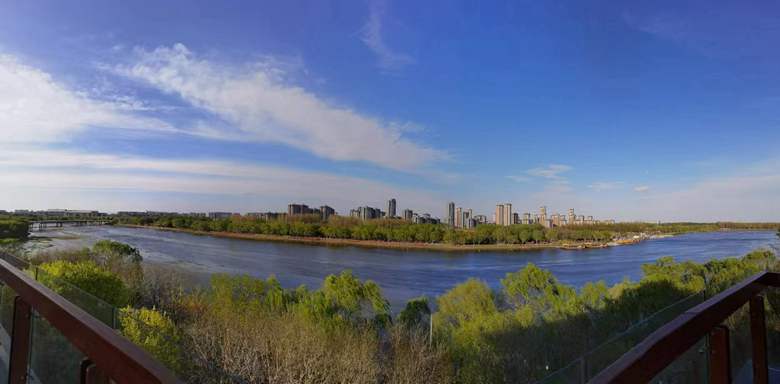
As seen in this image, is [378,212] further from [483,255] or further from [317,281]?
[317,281]

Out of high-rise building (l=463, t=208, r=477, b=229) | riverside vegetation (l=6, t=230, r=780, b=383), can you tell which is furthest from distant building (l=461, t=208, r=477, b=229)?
riverside vegetation (l=6, t=230, r=780, b=383)

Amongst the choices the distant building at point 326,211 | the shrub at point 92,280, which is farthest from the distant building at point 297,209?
the shrub at point 92,280

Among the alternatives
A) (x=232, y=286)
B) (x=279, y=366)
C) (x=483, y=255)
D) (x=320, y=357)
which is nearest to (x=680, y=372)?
(x=279, y=366)

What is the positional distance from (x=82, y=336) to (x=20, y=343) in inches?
27.3

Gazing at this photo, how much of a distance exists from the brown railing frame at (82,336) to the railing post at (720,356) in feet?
3.32

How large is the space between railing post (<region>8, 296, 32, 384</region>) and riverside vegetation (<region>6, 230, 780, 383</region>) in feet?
5.20

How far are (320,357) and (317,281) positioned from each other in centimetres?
1823

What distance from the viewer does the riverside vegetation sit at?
293 inches

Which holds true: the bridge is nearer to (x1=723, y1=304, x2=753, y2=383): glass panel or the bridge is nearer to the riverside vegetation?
the riverside vegetation

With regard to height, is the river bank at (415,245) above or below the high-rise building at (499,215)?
below

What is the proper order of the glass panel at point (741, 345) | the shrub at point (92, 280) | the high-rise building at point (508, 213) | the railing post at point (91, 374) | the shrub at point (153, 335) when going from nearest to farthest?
the railing post at point (91, 374) < the glass panel at point (741, 345) < the shrub at point (153, 335) < the shrub at point (92, 280) < the high-rise building at point (508, 213)

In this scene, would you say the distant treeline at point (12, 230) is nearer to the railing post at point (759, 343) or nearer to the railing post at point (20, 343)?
the railing post at point (20, 343)

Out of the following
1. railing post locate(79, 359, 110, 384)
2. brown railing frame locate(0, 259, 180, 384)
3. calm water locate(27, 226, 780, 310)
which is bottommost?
calm water locate(27, 226, 780, 310)

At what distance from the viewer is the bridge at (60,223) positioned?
4752 centimetres
